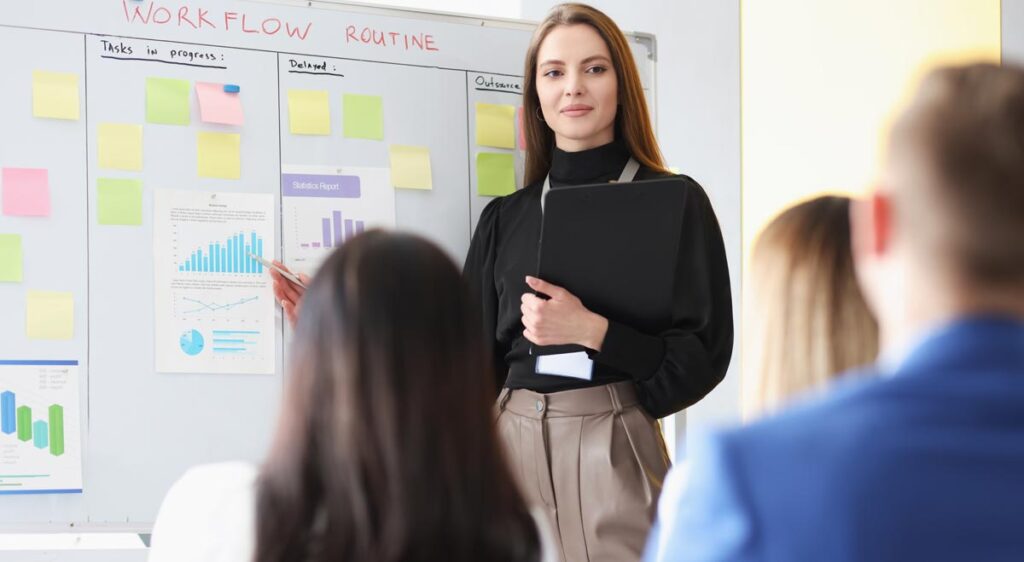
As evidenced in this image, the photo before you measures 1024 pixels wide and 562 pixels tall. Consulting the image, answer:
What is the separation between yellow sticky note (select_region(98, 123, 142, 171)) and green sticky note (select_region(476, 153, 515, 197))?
2.55 feet

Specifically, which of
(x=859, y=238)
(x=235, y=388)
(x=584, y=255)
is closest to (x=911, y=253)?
(x=859, y=238)

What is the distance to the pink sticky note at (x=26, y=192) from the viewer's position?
215 centimetres

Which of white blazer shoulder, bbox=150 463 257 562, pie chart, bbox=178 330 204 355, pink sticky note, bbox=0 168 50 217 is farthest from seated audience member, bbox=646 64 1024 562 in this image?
pink sticky note, bbox=0 168 50 217

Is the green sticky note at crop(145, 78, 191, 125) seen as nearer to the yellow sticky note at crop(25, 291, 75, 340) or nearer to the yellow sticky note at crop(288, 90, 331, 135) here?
the yellow sticky note at crop(288, 90, 331, 135)

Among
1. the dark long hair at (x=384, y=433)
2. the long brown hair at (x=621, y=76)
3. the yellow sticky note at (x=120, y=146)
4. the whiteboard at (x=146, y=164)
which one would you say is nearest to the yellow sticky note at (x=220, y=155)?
the whiteboard at (x=146, y=164)

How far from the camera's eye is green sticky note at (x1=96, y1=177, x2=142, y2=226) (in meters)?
2.23

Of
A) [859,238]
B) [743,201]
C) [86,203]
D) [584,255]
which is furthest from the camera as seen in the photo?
[743,201]

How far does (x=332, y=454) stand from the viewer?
38.9 inches

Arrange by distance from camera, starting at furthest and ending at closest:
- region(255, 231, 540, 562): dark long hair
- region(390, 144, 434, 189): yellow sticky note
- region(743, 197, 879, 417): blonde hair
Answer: region(390, 144, 434, 189): yellow sticky note
region(743, 197, 879, 417): blonde hair
region(255, 231, 540, 562): dark long hair

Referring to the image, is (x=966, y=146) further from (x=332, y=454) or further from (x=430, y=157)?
(x=430, y=157)

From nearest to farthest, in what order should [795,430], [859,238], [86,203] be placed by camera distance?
[795,430]
[859,238]
[86,203]

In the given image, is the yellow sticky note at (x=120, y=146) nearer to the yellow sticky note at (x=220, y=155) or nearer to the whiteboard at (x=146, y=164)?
the whiteboard at (x=146, y=164)

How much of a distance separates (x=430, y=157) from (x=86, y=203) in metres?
0.77

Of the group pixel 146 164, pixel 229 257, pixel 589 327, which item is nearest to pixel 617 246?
pixel 589 327
